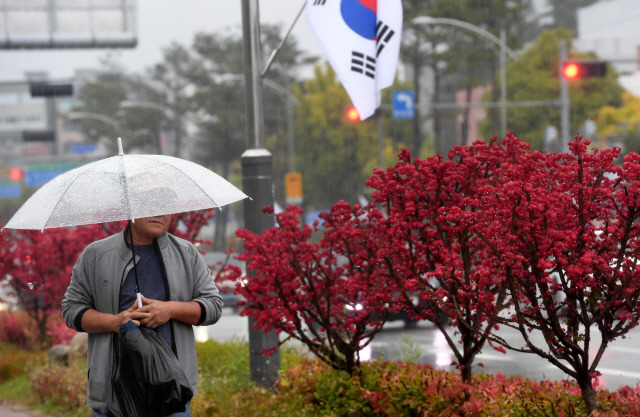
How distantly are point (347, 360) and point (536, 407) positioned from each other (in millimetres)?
2227

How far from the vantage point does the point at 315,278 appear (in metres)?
Answer: 7.67

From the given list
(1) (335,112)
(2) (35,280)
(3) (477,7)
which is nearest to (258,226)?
(2) (35,280)

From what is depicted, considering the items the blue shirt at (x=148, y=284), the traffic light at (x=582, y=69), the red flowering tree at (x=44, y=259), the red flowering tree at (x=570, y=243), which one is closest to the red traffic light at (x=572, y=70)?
the traffic light at (x=582, y=69)

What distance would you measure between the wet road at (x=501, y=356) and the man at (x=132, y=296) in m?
5.90

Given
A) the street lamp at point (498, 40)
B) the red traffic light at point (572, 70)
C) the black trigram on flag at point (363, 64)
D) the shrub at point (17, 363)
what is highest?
the street lamp at point (498, 40)

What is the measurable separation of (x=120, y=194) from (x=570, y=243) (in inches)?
102

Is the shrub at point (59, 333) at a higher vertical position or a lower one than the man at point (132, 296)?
lower

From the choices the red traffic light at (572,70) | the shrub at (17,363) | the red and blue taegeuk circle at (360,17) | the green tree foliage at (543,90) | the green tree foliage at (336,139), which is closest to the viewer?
the red and blue taegeuk circle at (360,17)

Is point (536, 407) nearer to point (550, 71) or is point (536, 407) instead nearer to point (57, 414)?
point (57, 414)

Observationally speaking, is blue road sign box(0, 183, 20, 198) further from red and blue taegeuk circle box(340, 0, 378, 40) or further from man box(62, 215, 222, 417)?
man box(62, 215, 222, 417)

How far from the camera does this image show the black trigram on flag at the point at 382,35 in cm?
723

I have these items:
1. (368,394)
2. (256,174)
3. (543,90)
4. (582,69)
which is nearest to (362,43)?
(256,174)

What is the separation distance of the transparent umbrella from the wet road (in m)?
5.91

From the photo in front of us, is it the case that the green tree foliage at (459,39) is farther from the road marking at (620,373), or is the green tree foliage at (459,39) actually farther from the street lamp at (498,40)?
the road marking at (620,373)
